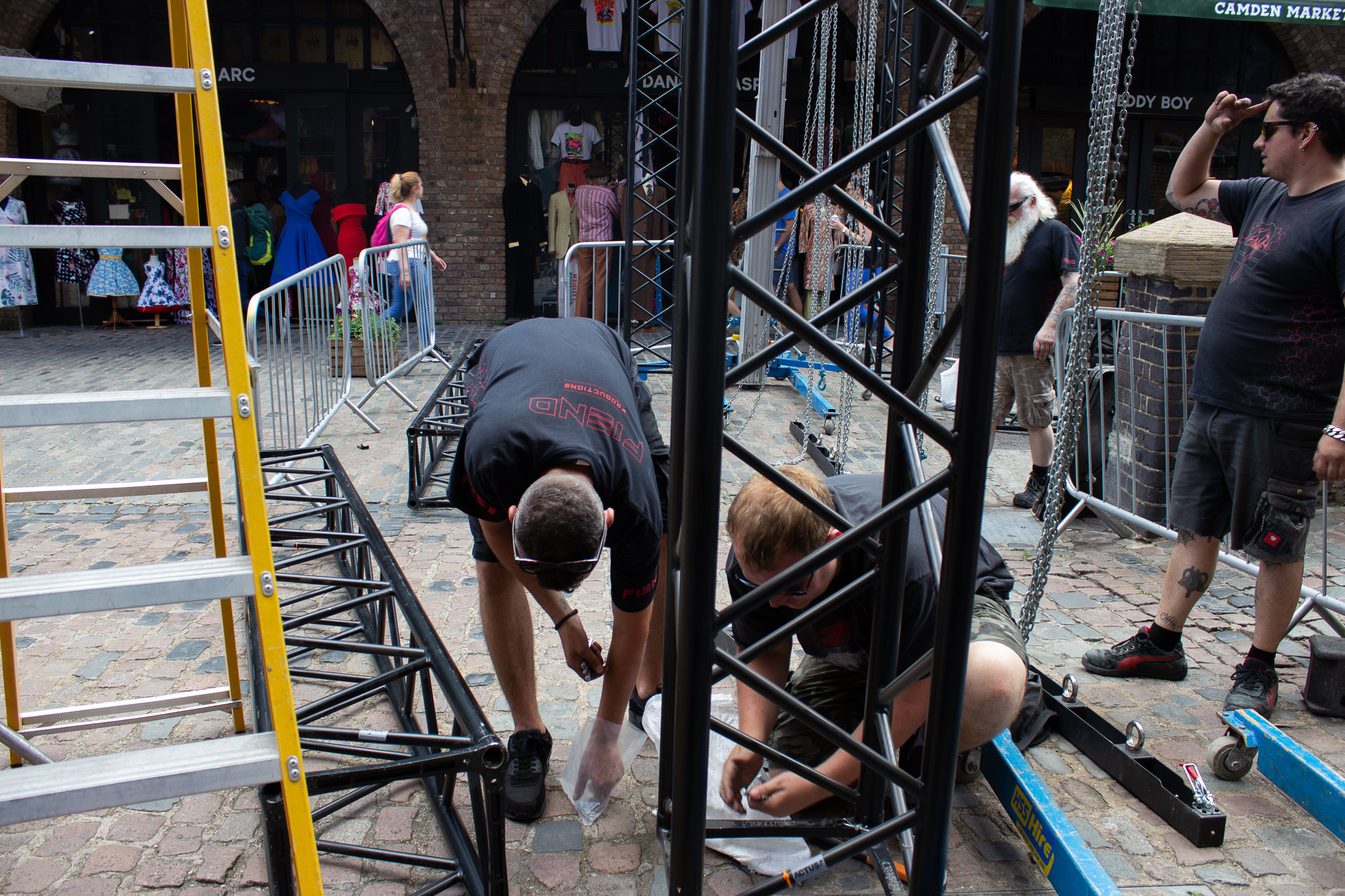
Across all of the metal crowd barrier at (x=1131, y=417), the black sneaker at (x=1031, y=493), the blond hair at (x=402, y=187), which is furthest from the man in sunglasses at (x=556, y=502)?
the blond hair at (x=402, y=187)

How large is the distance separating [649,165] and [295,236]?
196 inches

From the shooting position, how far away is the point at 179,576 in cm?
150

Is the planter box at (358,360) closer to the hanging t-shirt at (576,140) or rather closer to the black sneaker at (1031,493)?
the hanging t-shirt at (576,140)

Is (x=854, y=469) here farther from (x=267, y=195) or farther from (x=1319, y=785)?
(x=267, y=195)

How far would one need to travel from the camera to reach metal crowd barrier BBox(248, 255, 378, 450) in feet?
18.7

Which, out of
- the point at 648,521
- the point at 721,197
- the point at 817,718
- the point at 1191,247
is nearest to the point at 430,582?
the point at 648,521

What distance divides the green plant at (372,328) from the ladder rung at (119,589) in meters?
5.58

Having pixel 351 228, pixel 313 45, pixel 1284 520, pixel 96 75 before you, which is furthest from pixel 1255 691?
pixel 313 45

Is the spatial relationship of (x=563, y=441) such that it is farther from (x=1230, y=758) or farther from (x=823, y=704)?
(x=1230, y=758)

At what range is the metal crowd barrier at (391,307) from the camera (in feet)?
23.6

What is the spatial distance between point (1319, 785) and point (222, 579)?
9.42 ft

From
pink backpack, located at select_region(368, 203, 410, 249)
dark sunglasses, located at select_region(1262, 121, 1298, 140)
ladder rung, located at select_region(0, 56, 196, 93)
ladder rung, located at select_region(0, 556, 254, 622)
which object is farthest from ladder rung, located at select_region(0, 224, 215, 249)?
pink backpack, located at select_region(368, 203, 410, 249)

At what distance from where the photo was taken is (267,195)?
40.4 ft

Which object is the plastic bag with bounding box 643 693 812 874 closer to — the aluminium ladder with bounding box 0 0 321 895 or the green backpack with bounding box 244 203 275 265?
the aluminium ladder with bounding box 0 0 321 895
